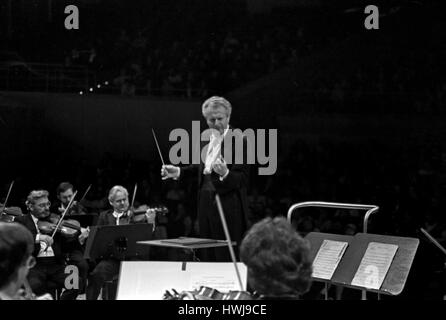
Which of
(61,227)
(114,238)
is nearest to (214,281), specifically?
(114,238)

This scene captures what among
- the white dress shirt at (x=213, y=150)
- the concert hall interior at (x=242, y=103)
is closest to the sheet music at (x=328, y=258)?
the white dress shirt at (x=213, y=150)

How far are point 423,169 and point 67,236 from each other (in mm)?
4173

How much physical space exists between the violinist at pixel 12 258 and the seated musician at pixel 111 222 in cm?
298

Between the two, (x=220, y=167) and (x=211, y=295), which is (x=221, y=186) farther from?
(x=211, y=295)

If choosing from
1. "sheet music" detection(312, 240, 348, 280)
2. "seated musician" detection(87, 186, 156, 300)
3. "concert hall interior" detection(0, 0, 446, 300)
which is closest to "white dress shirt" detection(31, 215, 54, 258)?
"seated musician" detection(87, 186, 156, 300)

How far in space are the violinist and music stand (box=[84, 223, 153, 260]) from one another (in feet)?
8.22

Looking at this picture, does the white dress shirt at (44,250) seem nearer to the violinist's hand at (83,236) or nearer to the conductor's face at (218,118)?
the violinist's hand at (83,236)

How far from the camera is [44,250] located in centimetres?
495

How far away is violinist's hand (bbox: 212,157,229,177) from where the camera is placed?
3551 millimetres

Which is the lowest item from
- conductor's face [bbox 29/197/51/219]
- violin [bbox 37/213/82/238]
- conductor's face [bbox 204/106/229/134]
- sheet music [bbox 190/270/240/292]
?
violin [bbox 37/213/82/238]

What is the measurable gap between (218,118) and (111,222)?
1646 millimetres

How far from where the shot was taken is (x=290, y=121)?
7656mm

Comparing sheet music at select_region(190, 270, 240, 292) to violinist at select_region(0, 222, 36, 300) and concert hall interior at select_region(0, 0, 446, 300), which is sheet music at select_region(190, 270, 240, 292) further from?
concert hall interior at select_region(0, 0, 446, 300)
